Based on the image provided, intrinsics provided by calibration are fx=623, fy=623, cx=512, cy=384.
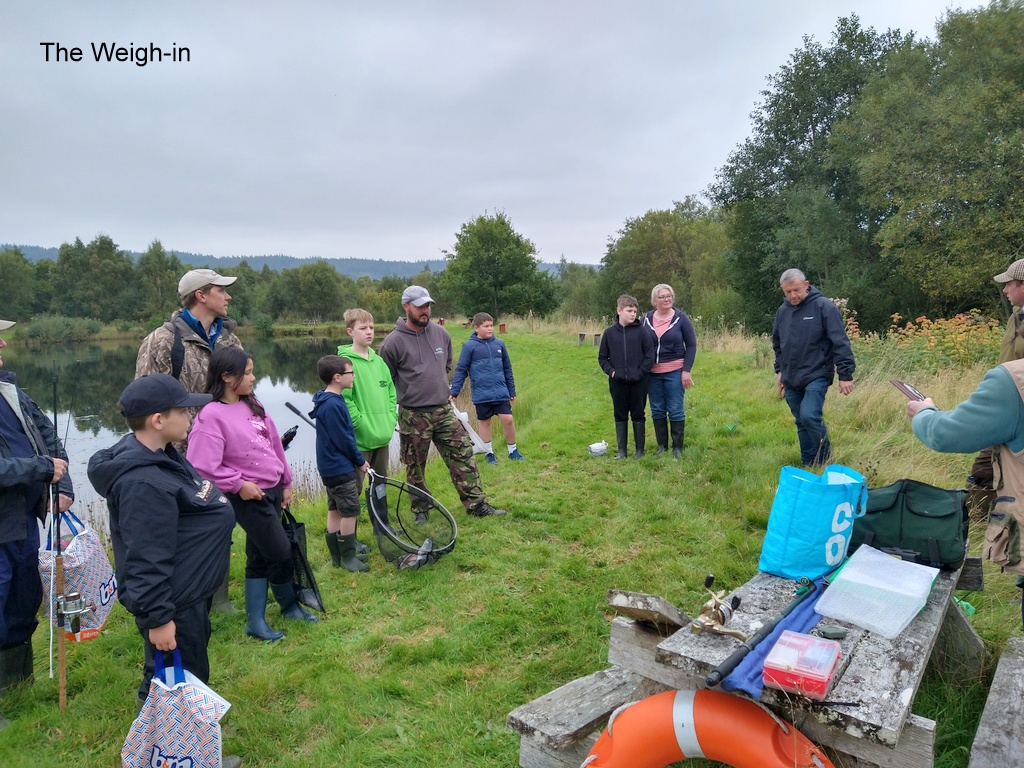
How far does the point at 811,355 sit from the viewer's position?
6.30 m

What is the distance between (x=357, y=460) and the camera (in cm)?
488

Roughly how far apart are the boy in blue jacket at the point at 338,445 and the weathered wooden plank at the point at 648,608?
9.52 feet

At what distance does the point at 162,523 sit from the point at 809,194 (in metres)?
30.9

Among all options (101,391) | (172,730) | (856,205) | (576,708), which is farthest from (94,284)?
(576,708)

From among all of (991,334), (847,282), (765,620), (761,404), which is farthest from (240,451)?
Result: (847,282)

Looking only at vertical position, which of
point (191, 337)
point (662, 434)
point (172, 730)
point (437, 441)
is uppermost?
point (191, 337)

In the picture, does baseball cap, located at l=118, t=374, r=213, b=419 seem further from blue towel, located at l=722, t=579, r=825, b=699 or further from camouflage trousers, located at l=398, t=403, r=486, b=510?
camouflage trousers, located at l=398, t=403, r=486, b=510

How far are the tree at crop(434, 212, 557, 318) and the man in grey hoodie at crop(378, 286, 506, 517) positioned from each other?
32900 mm

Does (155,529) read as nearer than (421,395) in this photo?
Yes

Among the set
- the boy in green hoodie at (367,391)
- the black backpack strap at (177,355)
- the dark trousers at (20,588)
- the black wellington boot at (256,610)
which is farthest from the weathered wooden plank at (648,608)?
the boy in green hoodie at (367,391)

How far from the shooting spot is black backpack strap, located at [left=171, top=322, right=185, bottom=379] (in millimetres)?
4012

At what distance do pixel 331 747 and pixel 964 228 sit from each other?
24.1 metres

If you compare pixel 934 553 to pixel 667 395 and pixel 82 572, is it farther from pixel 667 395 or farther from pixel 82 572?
pixel 667 395

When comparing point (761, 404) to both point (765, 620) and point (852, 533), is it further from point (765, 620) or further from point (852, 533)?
point (765, 620)
